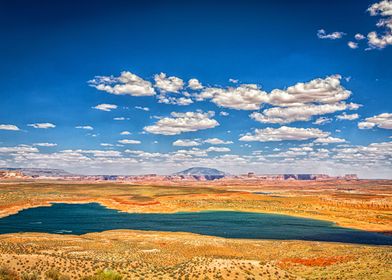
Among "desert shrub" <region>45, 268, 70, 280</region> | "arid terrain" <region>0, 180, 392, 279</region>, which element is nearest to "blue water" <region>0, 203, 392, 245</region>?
"arid terrain" <region>0, 180, 392, 279</region>

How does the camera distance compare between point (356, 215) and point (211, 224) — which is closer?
point (211, 224)

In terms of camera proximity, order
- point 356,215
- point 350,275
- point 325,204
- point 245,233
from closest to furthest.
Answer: point 350,275 → point 245,233 → point 356,215 → point 325,204

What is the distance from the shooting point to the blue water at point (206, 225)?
Answer: 73.7 meters

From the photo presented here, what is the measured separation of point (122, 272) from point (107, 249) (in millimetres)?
21423

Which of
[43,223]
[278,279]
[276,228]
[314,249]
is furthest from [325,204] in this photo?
[278,279]

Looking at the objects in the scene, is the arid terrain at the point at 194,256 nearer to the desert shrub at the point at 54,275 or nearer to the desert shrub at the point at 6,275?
the desert shrub at the point at 54,275

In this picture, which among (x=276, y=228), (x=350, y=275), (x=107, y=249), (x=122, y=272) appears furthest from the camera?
(x=276, y=228)

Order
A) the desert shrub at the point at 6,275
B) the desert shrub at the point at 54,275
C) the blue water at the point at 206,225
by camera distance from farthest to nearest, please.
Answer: the blue water at the point at 206,225 → the desert shrub at the point at 54,275 → the desert shrub at the point at 6,275

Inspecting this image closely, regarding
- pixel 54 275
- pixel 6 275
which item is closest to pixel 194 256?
pixel 54 275

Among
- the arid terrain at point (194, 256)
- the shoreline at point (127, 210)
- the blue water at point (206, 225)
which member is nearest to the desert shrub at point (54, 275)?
the arid terrain at point (194, 256)

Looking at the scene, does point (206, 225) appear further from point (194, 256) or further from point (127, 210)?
point (127, 210)

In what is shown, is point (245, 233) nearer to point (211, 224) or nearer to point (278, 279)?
point (211, 224)

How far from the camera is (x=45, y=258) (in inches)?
1403

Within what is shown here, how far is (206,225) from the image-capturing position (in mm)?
87750
